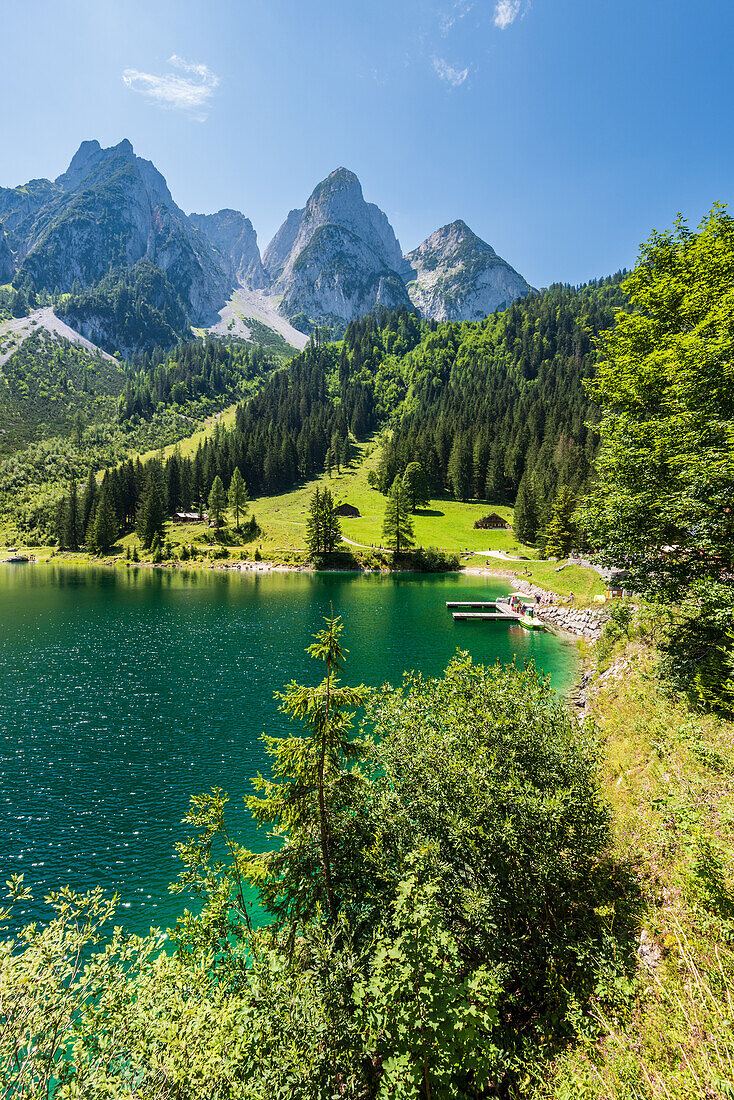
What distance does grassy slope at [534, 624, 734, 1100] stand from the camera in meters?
6.02

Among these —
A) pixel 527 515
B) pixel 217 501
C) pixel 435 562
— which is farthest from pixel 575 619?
pixel 217 501

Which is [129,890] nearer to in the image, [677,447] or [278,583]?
[677,447]

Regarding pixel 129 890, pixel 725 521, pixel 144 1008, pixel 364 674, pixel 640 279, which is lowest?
pixel 129 890

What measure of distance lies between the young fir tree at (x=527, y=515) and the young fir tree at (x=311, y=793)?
106856 mm

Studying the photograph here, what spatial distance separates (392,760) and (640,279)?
25.1 m

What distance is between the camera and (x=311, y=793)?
9320 millimetres

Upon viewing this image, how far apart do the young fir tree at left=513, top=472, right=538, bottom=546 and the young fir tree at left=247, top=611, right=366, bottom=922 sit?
10686 centimetres

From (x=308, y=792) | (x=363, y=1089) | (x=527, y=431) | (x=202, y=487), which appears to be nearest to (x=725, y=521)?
(x=308, y=792)

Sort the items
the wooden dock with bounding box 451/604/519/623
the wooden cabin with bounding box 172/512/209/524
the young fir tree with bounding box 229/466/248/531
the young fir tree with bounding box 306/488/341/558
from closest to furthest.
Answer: the wooden dock with bounding box 451/604/519/623 → the young fir tree with bounding box 306/488/341/558 → the young fir tree with bounding box 229/466/248/531 → the wooden cabin with bounding box 172/512/209/524

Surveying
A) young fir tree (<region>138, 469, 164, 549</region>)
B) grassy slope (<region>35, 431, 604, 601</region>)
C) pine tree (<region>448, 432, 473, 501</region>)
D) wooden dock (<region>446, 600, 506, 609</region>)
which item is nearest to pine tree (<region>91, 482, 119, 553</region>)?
grassy slope (<region>35, 431, 604, 601</region>)

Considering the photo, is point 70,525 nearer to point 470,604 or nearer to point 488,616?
point 470,604

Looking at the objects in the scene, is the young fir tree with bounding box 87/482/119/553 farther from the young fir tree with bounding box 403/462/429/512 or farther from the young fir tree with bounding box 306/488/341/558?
the young fir tree with bounding box 403/462/429/512

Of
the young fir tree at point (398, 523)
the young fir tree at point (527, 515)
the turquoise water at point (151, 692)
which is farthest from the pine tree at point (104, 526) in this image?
the young fir tree at point (527, 515)

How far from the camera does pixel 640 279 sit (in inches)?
859
